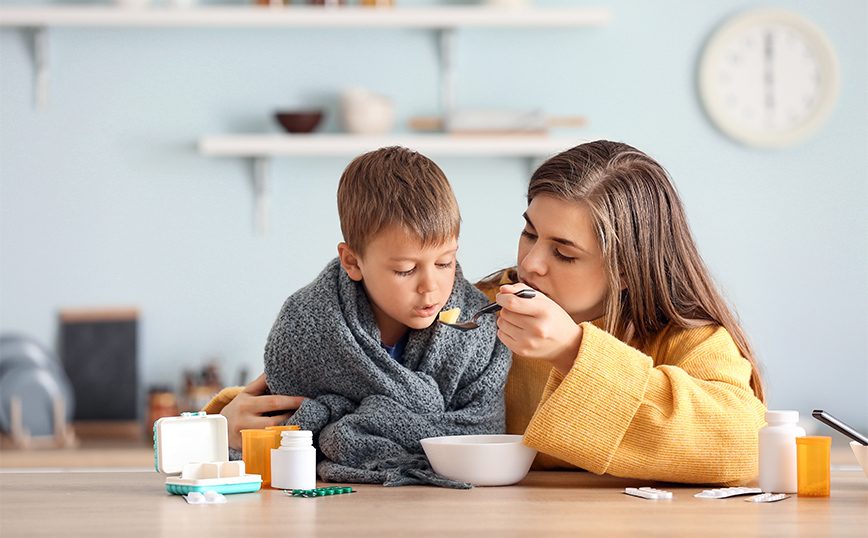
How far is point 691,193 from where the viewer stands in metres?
3.20

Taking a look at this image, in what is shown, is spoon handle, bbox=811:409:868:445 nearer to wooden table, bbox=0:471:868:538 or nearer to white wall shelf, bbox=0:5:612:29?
wooden table, bbox=0:471:868:538

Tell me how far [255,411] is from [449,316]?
328mm

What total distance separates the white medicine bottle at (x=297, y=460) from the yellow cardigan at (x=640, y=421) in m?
0.28

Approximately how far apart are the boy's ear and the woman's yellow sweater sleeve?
367mm

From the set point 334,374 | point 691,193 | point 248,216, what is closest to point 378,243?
point 334,374

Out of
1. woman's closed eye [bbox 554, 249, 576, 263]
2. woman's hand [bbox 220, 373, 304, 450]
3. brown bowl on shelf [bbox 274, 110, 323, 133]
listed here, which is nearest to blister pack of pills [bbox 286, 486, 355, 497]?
woman's hand [bbox 220, 373, 304, 450]

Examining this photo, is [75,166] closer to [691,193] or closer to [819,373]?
[691,193]

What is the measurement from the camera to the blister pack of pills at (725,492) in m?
1.08

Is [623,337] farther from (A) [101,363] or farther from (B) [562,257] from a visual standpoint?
(A) [101,363]

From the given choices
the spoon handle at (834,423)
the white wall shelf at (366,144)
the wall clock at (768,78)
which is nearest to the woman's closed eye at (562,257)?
the spoon handle at (834,423)

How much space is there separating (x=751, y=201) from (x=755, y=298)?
352 millimetres

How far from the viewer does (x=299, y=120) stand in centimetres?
302

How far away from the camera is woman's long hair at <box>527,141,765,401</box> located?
1.35 meters

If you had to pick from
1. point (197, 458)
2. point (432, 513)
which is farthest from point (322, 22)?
point (432, 513)
